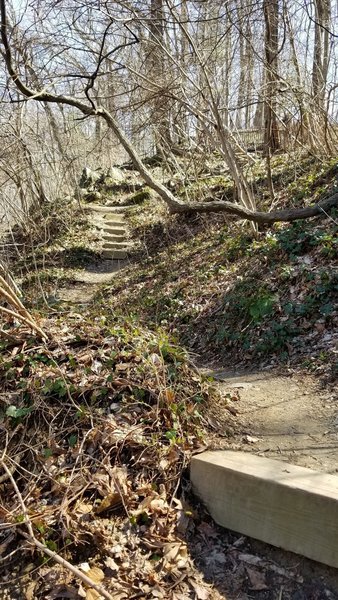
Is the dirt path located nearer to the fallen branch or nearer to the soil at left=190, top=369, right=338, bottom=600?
the soil at left=190, top=369, right=338, bottom=600

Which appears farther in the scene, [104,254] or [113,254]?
[104,254]

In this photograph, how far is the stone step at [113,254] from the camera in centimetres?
1295

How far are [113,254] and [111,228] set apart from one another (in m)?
1.33

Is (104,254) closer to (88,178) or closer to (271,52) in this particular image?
(88,178)

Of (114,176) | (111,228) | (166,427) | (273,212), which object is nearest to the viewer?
(166,427)

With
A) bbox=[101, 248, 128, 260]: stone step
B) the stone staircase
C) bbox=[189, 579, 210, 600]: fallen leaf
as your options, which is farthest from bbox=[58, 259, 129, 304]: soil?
bbox=[189, 579, 210, 600]: fallen leaf

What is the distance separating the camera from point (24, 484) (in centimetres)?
303

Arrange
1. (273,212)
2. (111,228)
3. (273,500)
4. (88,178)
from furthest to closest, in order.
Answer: (88,178) → (111,228) → (273,212) → (273,500)

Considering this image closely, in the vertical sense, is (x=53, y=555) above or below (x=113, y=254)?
below

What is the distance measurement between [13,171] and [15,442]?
4.54m

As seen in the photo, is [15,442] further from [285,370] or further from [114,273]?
[114,273]

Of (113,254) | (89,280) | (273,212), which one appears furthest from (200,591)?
(113,254)

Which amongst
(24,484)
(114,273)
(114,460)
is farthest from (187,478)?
(114,273)

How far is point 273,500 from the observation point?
2527 millimetres
